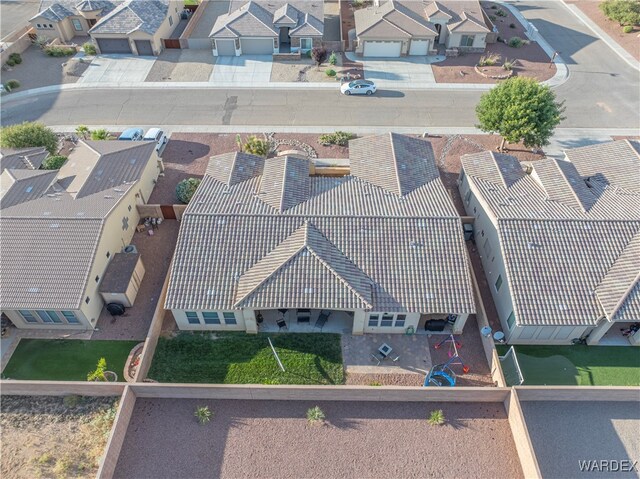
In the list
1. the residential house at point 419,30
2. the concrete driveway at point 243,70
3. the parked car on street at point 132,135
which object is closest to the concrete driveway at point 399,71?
the residential house at point 419,30

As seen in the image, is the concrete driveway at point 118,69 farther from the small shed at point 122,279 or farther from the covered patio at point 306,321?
the covered patio at point 306,321

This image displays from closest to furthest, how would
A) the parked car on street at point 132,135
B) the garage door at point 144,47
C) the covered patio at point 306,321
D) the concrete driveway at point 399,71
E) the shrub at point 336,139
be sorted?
the covered patio at point 306,321 → the parked car on street at point 132,135 → the shrub at point 336,139 → the concrete driveway at point 399,71 → the garage door at point 144,47

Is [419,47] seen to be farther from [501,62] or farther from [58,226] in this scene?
[58,226]

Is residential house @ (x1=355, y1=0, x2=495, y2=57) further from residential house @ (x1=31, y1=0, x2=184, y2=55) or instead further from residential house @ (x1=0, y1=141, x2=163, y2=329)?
residential house @ (x1=0, y1=141, x2=163, y2=329)

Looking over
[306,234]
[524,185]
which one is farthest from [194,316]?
[524,185]

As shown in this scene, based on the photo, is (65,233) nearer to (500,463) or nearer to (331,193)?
(331,193)
